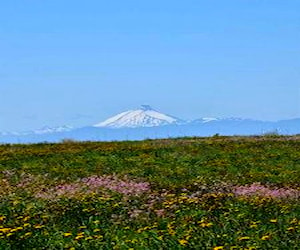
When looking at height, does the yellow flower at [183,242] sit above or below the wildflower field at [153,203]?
below

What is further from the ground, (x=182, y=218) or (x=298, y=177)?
(x=298, y=177)

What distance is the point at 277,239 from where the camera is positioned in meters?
10.8

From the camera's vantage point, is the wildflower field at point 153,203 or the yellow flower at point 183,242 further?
the wildflower field at point 153,203

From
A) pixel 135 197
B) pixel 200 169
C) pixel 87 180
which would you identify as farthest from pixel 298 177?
pixel 135 197

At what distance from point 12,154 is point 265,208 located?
2487 centimetres

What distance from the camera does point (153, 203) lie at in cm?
1708

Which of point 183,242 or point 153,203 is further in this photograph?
point 153,203

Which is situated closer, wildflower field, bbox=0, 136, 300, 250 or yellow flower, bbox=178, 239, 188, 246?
yellow flower, bbox=178, 239, 188, 246

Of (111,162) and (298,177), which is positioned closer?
(298,177)

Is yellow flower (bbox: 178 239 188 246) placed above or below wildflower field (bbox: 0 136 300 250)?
below

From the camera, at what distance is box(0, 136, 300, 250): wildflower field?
1132cm

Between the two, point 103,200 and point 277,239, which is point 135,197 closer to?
point 103,200

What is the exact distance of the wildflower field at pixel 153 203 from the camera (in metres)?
11.3

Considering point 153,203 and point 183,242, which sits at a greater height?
point 153,203
